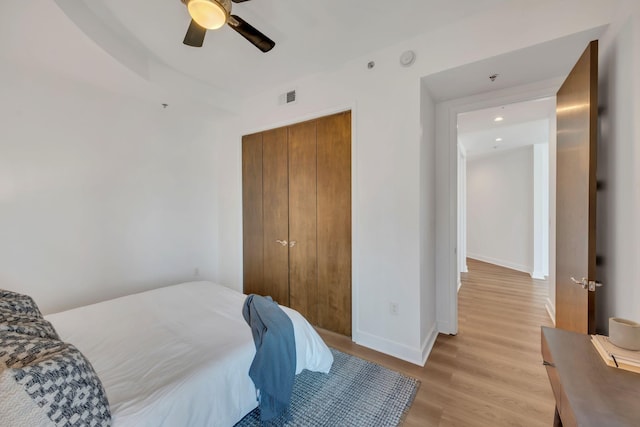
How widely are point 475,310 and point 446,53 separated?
299cm

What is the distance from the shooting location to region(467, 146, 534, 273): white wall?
523 cm

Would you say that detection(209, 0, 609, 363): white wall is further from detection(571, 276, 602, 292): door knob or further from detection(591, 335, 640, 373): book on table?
detection(591, 335, 640, 373): book on table

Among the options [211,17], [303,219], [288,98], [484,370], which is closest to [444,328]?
[484,370]

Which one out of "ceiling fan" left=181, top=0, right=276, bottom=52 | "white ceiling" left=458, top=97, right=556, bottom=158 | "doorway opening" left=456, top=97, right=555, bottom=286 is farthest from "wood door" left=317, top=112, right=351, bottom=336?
"doorway opening" left=456, top=97, right=555, bottom=286

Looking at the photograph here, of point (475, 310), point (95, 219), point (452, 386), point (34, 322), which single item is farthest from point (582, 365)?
point (95, 219)

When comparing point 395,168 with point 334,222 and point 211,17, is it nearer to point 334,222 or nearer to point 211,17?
point 334,222

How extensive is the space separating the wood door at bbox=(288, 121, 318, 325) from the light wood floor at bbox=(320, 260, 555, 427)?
1.50 feet

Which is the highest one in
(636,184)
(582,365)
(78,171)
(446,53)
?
(446,53)

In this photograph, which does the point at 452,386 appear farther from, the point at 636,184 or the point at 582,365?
the point at 636,184

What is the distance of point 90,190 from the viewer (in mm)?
2662

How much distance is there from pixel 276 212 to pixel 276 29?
185 centimetres

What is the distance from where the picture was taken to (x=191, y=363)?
1.32m

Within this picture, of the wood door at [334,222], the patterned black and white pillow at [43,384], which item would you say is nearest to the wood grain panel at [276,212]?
the wood door at [334,222]

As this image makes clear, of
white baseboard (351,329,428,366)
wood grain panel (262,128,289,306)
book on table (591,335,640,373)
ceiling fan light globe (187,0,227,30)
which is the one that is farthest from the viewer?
wood grain panel (262,128,289,306)
